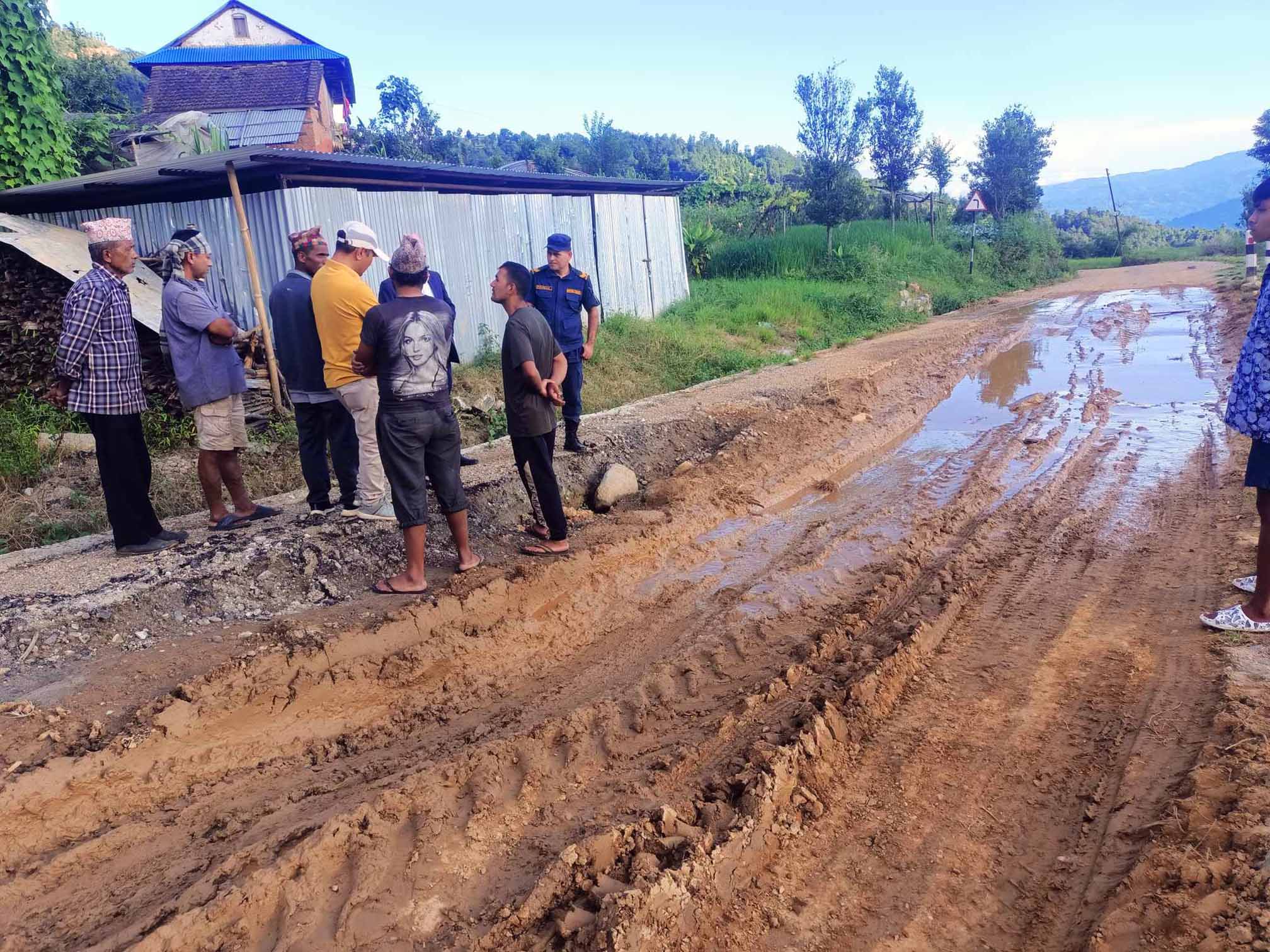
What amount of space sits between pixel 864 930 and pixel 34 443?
803cm

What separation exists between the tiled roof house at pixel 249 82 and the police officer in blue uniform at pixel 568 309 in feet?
57.9

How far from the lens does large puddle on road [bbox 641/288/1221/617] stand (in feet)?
18.4

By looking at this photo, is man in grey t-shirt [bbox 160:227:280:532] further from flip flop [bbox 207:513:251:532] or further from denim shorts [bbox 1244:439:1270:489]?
denim shorts [bbox 1244:439:1270:489]

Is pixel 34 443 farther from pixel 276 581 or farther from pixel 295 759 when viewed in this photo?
pixel 295 759

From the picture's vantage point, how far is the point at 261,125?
2364cm

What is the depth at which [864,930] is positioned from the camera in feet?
8.37

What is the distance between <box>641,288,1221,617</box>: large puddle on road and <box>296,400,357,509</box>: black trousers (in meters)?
2.24

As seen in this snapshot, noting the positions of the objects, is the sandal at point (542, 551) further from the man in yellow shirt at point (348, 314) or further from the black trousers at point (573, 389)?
the black trousers at point (573, 389)

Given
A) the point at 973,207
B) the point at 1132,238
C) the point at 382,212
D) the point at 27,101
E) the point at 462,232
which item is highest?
the point at 27,101

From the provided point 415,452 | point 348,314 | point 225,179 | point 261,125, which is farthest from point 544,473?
point 261,125

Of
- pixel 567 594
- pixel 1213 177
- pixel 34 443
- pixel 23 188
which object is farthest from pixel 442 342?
pixel 1213 177

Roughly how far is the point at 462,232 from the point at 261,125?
1589cm

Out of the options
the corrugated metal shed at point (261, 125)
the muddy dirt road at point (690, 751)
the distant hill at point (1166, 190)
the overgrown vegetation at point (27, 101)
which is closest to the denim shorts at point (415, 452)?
the muddy dirt road at point (690, 751)

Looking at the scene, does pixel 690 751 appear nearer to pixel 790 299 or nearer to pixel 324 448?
pixel 324 448
